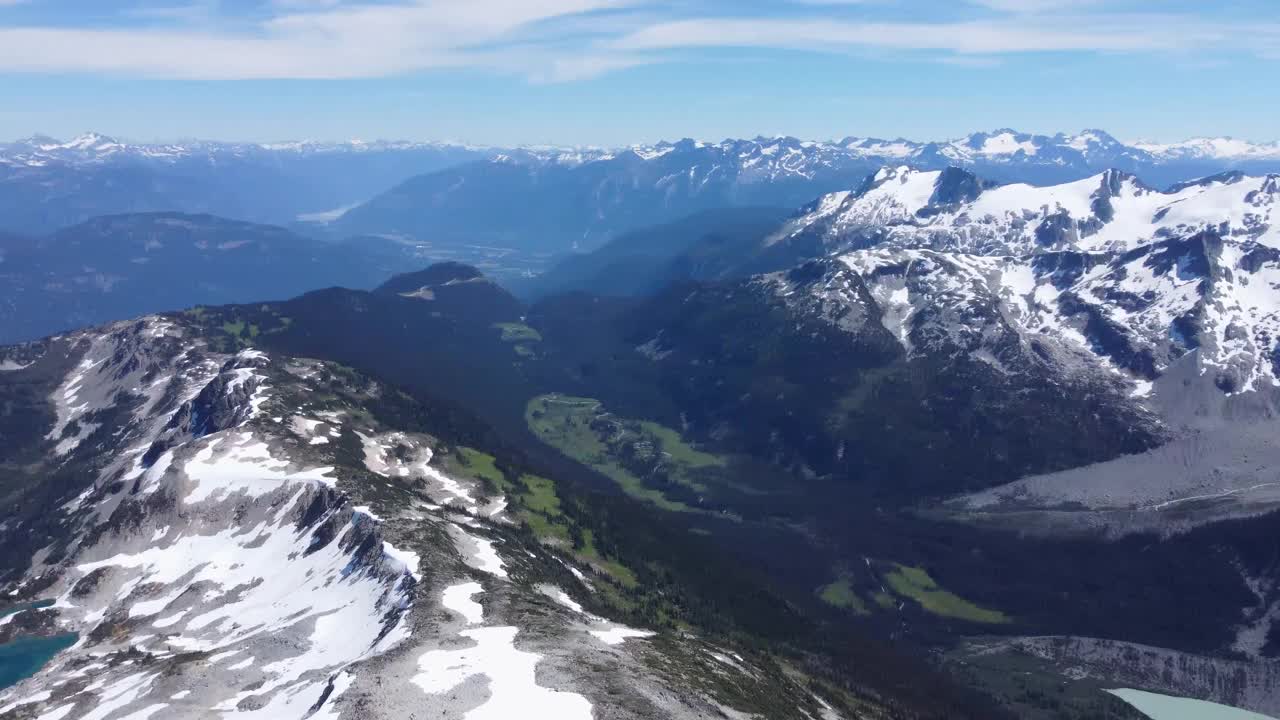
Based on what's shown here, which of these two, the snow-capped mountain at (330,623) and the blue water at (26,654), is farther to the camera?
the blue water at (26,654)

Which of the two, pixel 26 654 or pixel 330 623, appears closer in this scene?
pixel 330 623

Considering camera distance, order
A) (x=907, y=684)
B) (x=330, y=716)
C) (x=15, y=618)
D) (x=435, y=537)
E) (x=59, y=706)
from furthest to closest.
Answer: (x=907, y=684), (x=15, y=618), (x=435, y=537), (x=59, y=706), (x=330, y=716)

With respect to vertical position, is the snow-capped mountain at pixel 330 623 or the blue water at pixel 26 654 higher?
the snow-capped mountain at pixel 330 623

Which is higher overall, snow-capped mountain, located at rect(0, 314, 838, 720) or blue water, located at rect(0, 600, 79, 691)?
snow-capped mountain, located at rect(0, 314, 838, 720)

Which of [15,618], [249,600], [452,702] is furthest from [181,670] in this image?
[15,618]

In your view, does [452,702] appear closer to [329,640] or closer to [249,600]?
[329,640]

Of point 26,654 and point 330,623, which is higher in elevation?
point 330,623

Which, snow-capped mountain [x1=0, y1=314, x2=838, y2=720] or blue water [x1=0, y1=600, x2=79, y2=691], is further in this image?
blue water [x1=0, y1=600, x2=79, y2=691]

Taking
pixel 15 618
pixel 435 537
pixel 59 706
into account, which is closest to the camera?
pixel 59 706
